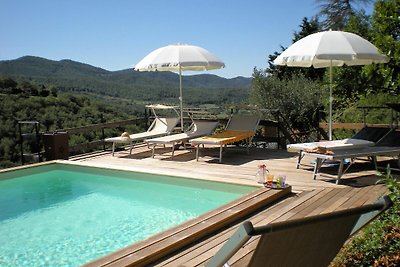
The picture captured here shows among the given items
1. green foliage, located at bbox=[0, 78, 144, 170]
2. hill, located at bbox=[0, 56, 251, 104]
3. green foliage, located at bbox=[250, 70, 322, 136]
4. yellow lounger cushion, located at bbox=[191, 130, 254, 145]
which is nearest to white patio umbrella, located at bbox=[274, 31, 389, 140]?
yellow lounger cushion, located at bbox=[191, 130, 254, 145]

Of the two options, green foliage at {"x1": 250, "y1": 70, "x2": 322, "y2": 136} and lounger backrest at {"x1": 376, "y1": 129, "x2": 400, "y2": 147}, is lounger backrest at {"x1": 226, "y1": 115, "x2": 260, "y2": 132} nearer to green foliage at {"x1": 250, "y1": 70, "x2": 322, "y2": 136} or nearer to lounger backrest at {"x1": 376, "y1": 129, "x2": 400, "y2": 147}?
lounger backrest at {"x1": 376, "y1": 129, "x2": 400, "y2": 147}

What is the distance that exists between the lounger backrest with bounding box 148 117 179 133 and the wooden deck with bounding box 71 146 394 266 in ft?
2.01

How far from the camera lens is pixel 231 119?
365 inches

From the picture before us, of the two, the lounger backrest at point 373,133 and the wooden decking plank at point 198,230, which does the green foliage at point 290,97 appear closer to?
the lounger backrest at point 373,133

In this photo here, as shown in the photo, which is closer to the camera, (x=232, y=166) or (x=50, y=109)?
(x=232, y=166)

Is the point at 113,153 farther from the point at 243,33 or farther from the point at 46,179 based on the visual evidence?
the point at 243,33

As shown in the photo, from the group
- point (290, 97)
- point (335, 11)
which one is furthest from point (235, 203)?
point (335, 11)

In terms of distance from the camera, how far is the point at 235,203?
5059 mm

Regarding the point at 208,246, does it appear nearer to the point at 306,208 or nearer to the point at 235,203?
the point at 235,203

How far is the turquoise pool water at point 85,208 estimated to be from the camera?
4.46 metres

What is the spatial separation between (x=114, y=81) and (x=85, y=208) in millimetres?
32115

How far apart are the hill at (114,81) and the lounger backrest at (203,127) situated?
13758 millimetres

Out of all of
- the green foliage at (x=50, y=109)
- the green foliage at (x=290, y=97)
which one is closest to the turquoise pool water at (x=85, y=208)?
the green foliage at (x=290, y=97)

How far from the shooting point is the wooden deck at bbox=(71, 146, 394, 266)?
145 inches
